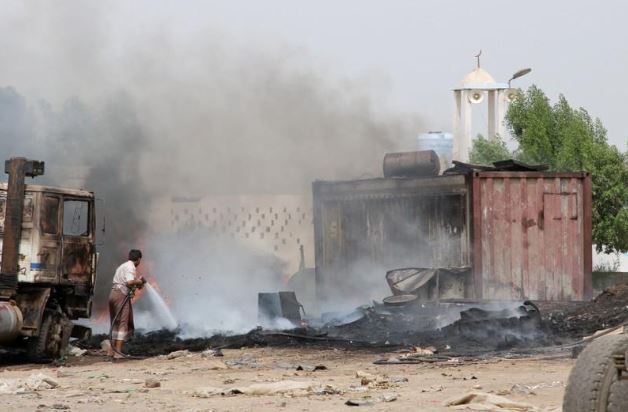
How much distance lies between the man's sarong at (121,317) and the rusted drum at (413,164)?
27.5 feet

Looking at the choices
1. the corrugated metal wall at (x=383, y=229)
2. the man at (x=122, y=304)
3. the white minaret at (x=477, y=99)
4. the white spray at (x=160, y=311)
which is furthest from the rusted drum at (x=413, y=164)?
the white minaret at (x=477, y=99)

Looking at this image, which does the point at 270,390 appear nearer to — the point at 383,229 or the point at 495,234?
the point at 495,234

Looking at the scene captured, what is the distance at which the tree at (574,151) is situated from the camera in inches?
1603

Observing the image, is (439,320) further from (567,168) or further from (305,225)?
(567,168)

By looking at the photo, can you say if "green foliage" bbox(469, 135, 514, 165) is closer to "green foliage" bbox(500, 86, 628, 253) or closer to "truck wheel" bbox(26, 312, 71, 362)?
"green foliage" bbox(500, 86, 628, 253)

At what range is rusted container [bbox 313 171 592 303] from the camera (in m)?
21.6

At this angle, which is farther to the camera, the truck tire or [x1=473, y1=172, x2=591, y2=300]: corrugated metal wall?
[x1=473, y1=172, x2=591, y2=300]: corrugated metal wall

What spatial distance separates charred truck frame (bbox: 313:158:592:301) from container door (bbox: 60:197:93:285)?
665 cm

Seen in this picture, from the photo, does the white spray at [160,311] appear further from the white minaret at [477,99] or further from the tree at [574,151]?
the white minaret at [477,99]

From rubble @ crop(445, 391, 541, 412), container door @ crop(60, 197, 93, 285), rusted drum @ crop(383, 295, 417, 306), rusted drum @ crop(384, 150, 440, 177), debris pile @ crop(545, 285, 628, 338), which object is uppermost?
rusted drum @ crop(384, 150, 440, 177)

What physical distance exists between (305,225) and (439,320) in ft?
50.0

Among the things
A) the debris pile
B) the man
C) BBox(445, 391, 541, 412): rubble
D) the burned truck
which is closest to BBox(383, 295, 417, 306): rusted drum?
the debris pile

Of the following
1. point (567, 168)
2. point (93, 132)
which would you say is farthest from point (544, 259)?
point (567, 168)

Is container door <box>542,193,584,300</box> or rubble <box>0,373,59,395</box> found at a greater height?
container door <box>542,193,584,300</box>
